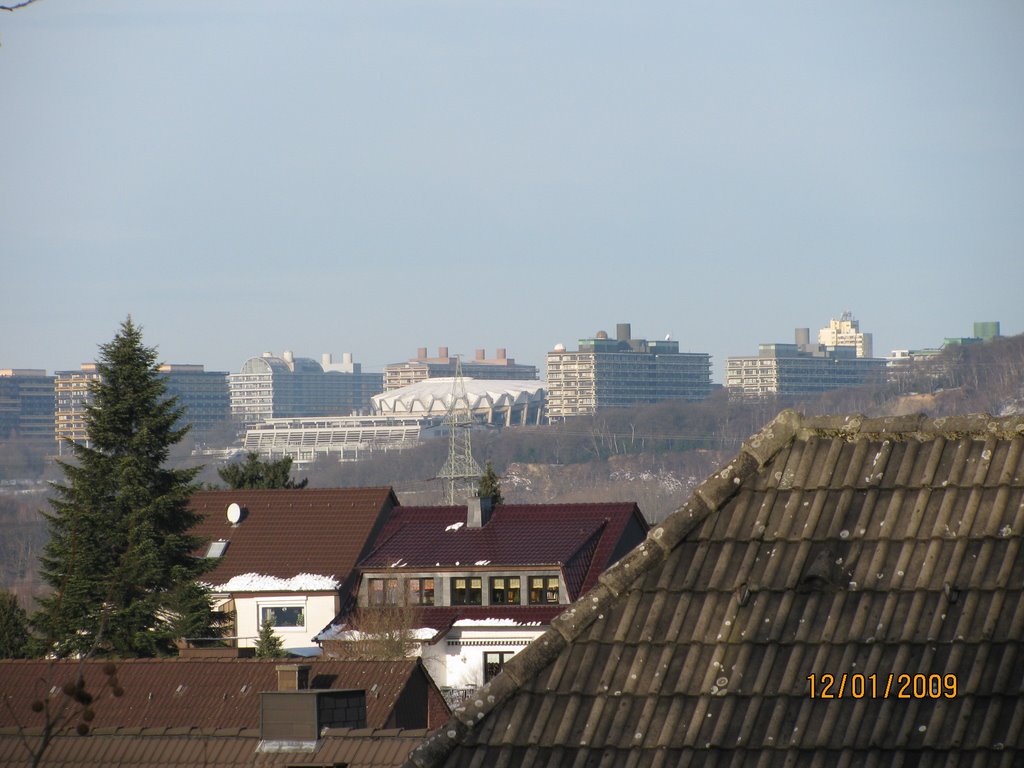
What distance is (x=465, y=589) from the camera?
149 feet

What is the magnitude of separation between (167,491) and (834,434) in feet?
122

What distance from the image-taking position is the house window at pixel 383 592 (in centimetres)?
4584

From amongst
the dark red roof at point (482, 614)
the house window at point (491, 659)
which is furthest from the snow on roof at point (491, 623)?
the house window at point (491, 659)

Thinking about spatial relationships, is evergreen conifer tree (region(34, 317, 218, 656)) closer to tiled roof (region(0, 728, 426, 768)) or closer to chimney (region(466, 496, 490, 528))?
chimney (region(466, 496, 490, 528))

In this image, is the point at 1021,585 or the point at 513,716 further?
the point at 513,716

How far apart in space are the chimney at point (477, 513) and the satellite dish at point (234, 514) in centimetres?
748

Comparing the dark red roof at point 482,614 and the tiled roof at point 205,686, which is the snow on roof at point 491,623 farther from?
the tiled roof at point 205,686

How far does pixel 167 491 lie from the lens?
1673 inches

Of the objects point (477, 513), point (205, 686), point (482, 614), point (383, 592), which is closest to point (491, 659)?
point (482, 614)

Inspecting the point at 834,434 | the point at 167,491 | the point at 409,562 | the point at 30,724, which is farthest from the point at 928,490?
the point at 409,562

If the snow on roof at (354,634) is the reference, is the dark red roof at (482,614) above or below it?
above

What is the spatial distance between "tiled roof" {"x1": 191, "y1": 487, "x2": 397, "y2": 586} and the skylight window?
151 mm

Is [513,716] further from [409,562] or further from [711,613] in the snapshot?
[409,562]

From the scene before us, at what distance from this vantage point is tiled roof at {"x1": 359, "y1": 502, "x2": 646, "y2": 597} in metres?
45.8
